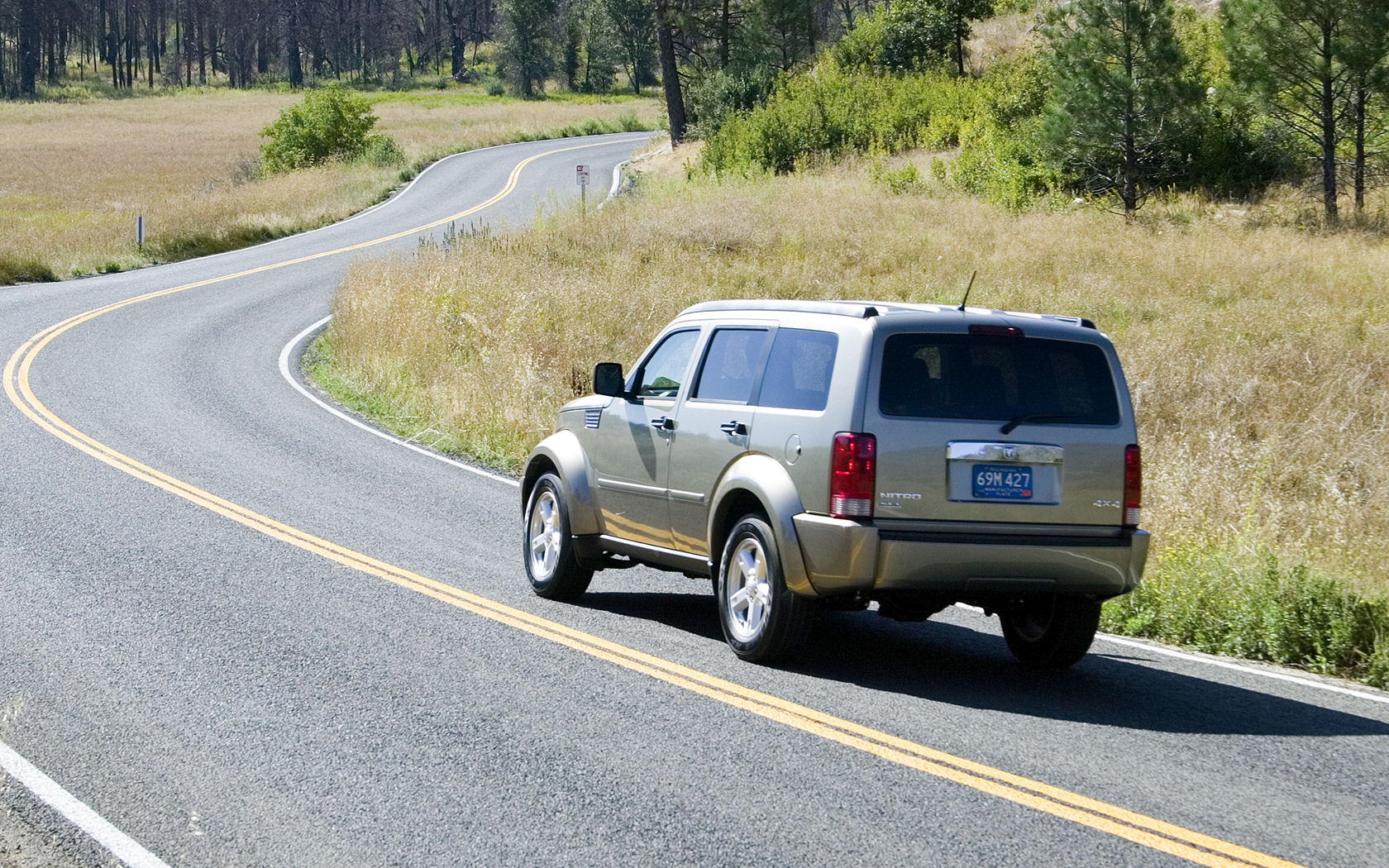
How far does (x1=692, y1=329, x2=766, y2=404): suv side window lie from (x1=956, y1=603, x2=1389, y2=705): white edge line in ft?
9.35

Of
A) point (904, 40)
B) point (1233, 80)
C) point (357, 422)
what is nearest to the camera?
point (357, 422)

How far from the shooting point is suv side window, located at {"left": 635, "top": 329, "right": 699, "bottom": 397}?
810 cm

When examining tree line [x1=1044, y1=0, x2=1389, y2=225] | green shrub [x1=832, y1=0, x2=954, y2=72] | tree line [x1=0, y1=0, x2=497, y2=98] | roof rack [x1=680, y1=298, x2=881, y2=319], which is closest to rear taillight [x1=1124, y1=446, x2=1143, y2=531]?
roof rack [x1=680, y1=298, x2=881, y2=319]

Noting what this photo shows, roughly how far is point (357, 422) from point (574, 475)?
9107mm

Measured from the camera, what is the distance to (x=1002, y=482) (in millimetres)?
6496

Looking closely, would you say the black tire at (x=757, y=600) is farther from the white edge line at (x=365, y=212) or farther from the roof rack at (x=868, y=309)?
the white edge line at (x=365, y=212)

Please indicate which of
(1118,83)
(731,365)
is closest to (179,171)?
(1118,83)

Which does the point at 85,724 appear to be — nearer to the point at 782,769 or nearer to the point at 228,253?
the point at 782,769

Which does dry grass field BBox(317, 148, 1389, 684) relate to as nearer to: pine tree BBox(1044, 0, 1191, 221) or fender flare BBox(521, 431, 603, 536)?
pine tree BBox(1044, 0, 1191, 221)

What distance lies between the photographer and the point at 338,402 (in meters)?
18.7

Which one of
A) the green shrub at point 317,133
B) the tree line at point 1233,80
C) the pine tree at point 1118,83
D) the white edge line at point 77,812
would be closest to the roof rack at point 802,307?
the white edge line at point 77,812

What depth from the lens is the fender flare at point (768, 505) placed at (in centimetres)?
655

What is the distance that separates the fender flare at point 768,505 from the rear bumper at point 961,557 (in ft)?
0.20

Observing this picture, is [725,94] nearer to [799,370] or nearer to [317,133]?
[317,133]
